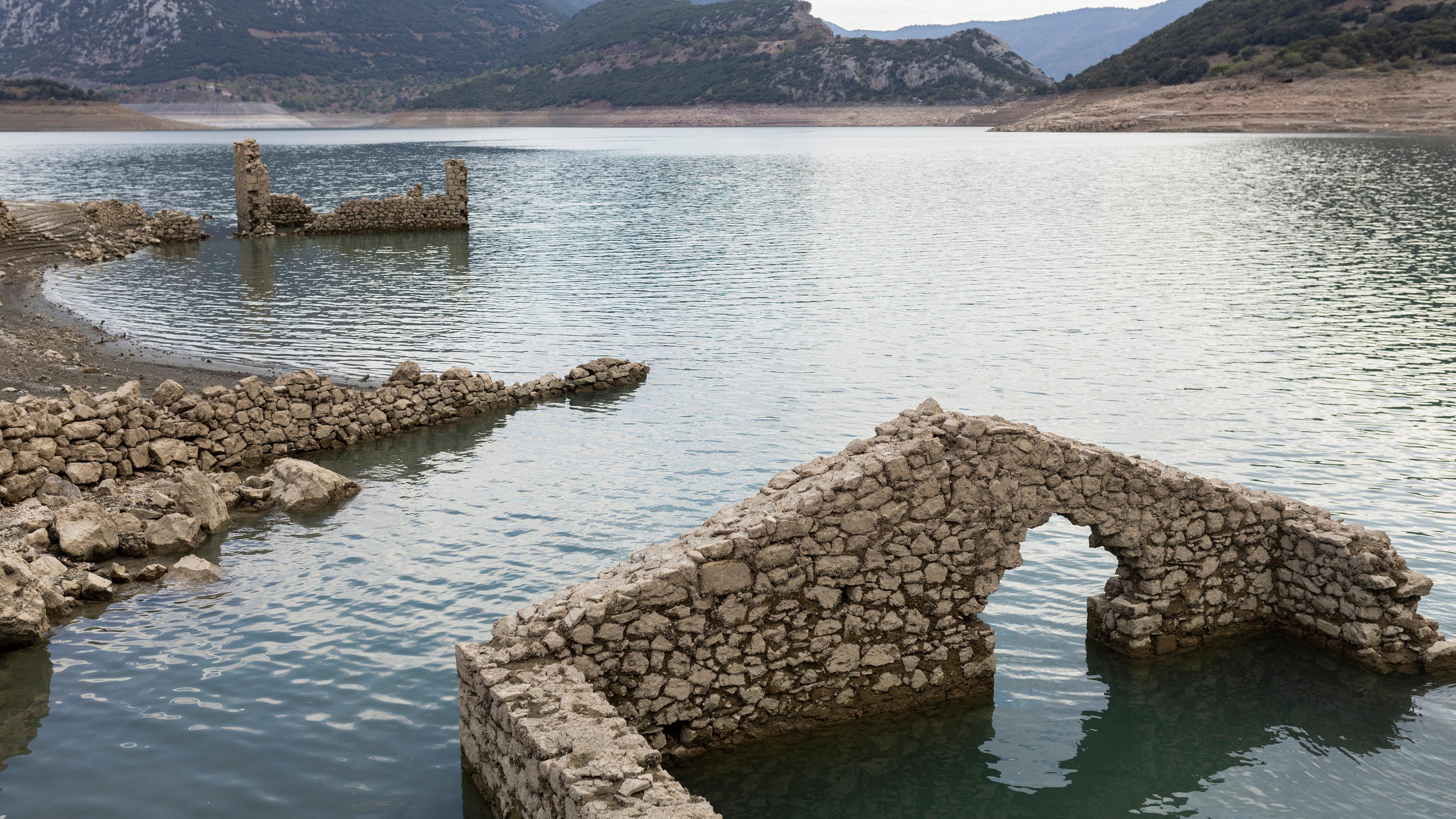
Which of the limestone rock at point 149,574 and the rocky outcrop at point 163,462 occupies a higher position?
the rocky outcrop at point 163,462

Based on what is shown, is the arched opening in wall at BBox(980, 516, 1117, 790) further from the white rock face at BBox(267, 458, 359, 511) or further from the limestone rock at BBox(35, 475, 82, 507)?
the limestone rock at BBox(35, 475, 82, 507)

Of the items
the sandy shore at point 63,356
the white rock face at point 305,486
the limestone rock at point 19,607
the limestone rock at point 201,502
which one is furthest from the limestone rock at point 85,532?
the sandy shore at point 63,356

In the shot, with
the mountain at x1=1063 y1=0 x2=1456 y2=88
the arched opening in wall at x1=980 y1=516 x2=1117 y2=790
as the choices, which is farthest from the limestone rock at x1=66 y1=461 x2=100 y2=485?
the mountain at x1=1063 y1=0 x2=1456 y2=88

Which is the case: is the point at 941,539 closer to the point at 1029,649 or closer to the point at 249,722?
the point at 1029,649

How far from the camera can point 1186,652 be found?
1316 cm

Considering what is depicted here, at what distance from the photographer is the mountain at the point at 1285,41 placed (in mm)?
Answer: 126812

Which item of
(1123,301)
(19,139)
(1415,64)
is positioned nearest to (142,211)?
(1123,301)

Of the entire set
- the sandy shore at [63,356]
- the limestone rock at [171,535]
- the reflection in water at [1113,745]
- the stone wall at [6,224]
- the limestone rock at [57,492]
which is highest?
the stone wall at [6,224]

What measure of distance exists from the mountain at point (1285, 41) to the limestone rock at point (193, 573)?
139042 mm

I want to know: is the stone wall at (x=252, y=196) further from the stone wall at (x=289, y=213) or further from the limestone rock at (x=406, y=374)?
the limestone rock at (x=406, y=374)

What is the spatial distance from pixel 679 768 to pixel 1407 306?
106 feet

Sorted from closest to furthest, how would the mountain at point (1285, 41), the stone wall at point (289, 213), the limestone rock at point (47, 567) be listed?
the limestone rock at point (47, 567)
the stone wall at point (289, 213)
the mountain at point (1285, 41)

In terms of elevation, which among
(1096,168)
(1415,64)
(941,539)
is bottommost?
(941,539)

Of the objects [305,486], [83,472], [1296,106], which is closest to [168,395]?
[83,472]
